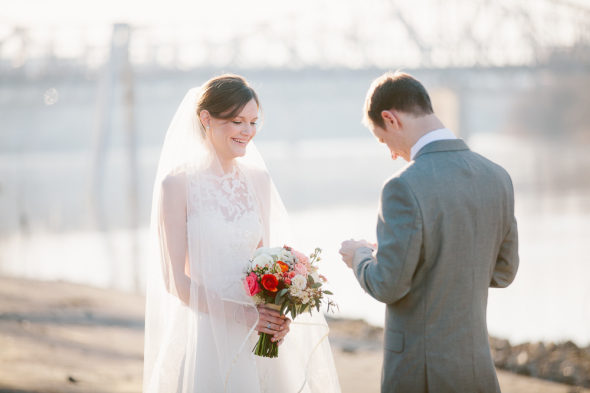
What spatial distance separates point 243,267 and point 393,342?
70 cm

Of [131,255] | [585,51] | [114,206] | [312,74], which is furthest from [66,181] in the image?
[585,51]

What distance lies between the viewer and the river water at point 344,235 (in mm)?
6234

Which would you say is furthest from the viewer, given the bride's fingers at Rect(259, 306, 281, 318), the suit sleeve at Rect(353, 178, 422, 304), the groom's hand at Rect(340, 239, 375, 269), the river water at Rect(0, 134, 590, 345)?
the river water at Rect(0, 134, 590, 345)

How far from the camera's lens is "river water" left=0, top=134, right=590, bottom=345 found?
6.23 meters

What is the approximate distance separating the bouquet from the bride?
13cm

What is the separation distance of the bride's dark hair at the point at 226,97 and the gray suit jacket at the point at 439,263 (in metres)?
0.80

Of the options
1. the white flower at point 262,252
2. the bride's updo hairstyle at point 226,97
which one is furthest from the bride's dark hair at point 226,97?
the white flower at point 262,252

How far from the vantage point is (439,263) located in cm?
176

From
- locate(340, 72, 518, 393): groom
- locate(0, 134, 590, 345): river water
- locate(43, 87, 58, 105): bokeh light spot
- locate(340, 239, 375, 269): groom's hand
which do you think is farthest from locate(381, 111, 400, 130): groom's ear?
locate(43, 87, 58, 105): bokeh light spot

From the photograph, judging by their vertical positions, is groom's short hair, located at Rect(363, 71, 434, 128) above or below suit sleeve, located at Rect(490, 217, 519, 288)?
above

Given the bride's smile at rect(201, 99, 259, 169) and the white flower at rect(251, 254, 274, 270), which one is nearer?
the white flower at rect(251, 254, 274, 270)

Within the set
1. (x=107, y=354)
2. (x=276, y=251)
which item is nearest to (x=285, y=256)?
(x=276, y=251)

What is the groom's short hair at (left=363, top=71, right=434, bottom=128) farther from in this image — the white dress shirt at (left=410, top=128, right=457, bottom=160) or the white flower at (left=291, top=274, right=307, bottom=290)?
the white flower at (left=291, top=274, right=307, bottom=290)

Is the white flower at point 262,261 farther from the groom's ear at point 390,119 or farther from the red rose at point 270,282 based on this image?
the groom's ear at point 390,119
